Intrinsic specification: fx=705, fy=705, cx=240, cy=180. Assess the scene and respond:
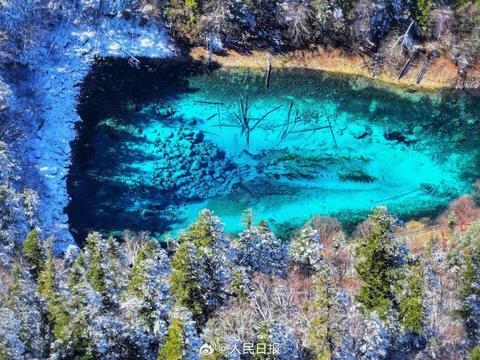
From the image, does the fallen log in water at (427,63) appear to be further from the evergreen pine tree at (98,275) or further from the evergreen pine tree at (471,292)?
the evergreen pine tree at (98,275)

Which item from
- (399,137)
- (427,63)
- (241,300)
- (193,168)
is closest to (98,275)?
(241,300)

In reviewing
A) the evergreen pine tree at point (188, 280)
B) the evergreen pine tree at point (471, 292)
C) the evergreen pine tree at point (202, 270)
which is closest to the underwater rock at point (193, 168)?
the evergreen pine tree at point (202, 270)

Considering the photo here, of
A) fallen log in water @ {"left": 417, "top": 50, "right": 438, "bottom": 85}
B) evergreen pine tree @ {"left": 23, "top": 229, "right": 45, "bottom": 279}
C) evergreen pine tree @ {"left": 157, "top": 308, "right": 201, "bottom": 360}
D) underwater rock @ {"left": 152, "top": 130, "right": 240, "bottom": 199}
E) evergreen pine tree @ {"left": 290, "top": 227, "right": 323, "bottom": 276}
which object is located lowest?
underwater rock @ {"left": 152, "top": 130, "right": 240, "bottom": 199}

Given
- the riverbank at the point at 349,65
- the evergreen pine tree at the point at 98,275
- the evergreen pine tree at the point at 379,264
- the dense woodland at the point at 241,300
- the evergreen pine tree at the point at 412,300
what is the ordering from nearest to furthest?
the dense woodland at the point at 241,300, the evergreen pine tree at the point at 98,275, the evergreen pine tree at the point at 412,300, the evergreen pine tree at the point at 379,264, the riverbank at the point at 349,65

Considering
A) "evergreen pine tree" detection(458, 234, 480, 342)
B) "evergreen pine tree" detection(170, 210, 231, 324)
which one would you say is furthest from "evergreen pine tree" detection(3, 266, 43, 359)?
"evergreen pine tree" detection(458, 234, 480, 342)

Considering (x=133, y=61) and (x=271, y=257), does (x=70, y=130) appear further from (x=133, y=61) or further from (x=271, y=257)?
(x=271, y=257)

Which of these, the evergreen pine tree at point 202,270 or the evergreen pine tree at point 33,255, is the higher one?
the evergreen pine tree at point 202,270

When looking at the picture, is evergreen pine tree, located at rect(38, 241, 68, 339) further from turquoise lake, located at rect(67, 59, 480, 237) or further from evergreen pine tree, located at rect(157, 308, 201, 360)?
turquoise lake, located at rect(67, 59, 480, 237)
